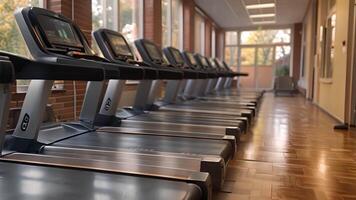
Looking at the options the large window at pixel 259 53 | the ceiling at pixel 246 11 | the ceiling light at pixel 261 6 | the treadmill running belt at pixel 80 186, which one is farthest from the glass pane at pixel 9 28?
the large window at pixel 259 53

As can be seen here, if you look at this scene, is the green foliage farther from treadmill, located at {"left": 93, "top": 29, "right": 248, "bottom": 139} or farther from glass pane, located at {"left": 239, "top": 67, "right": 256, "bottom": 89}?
treadmill, located at {"left": 93, "top": 29, "right": 248, "bottom": 139}

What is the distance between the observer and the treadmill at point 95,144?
1720 millimetres

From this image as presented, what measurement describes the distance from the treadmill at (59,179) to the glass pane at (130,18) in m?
4.14

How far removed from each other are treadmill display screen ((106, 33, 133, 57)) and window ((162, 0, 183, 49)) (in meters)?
4.52

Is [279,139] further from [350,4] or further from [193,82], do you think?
[193,82]

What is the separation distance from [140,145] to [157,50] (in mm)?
2091

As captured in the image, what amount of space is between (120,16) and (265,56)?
33.4 feet

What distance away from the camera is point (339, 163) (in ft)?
8.93

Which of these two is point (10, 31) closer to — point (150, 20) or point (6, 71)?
point (6, 71)

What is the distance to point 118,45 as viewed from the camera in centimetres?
323

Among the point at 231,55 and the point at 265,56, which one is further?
the point at 231,55

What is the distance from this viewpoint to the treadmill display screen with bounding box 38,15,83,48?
2173 mm

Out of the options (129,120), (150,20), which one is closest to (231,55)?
(150,20)

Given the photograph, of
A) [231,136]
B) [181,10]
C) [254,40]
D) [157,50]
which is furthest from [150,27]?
[254,40]
